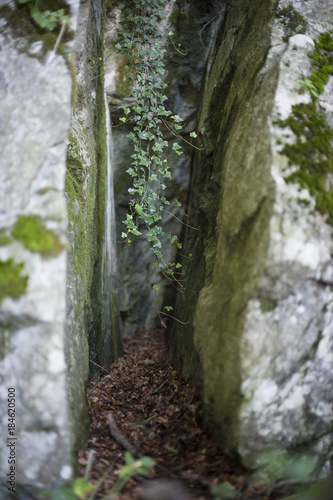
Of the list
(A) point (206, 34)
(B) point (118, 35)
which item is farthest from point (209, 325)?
(A) point (206, 34)

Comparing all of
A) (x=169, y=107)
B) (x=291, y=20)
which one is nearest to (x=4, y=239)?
(x=291, y=20)

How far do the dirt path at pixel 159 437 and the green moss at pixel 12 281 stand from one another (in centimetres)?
134

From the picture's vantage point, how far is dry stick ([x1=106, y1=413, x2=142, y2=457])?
2.81m

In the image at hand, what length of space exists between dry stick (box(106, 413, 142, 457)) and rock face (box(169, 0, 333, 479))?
638mm

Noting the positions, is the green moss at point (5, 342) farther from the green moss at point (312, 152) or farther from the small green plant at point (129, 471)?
the green moss at point (312, 152)

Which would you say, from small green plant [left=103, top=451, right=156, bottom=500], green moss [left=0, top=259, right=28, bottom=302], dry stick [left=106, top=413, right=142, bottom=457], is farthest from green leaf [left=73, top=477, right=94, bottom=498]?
green moss [left=0, top=259, right=28, bottom=302]

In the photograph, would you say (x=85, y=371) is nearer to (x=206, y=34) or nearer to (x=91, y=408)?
(x=91, y=408)

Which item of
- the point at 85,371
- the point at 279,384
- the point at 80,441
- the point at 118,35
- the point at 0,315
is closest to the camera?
the point at 0,315

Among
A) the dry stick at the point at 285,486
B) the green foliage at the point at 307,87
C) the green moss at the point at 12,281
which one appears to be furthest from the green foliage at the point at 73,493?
the green foliage at the point at 307,87

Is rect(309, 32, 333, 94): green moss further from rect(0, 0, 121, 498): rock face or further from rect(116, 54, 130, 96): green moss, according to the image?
rect(116, 54, 130, 96): green moss

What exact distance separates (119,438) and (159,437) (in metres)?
0.34

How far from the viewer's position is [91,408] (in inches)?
134

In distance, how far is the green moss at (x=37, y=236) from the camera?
2367 mm

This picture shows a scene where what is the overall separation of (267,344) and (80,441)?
1.60 meters
